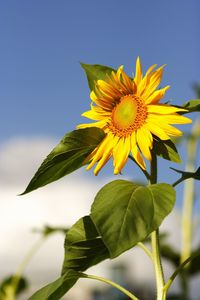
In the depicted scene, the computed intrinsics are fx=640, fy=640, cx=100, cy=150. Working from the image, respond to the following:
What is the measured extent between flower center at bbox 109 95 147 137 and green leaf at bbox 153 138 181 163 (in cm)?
6

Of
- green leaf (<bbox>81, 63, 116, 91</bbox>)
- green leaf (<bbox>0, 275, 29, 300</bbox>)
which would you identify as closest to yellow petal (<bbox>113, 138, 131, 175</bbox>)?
green leaf (<bbox>81, 63, 116, 91</bbox>)

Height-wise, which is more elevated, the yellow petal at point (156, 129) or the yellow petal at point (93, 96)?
the yellow petal at point (93, 96)

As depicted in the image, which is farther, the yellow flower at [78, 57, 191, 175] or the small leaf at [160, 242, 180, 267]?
the small leaf at [160, 242, 180, 267]

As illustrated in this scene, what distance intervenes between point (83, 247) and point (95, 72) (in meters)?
0.45

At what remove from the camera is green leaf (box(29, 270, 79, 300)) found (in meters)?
1.49

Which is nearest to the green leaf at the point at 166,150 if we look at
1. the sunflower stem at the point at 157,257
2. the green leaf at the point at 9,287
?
the sunflower stem at the point at 157,257

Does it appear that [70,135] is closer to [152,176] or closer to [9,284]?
[152,176]

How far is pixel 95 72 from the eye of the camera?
5.38 feet

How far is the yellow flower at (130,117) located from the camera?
4.77ft

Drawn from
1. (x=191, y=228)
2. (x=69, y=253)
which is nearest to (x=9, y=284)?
(x=191, y=228)

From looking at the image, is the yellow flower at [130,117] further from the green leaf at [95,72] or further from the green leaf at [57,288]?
the green leaf at [57,288]

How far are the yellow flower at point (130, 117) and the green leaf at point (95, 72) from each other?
8cm

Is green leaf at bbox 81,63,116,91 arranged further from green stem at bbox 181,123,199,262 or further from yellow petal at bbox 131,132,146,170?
green stem at bbox 181,123,199,262

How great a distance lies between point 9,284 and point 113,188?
4.02 meters
